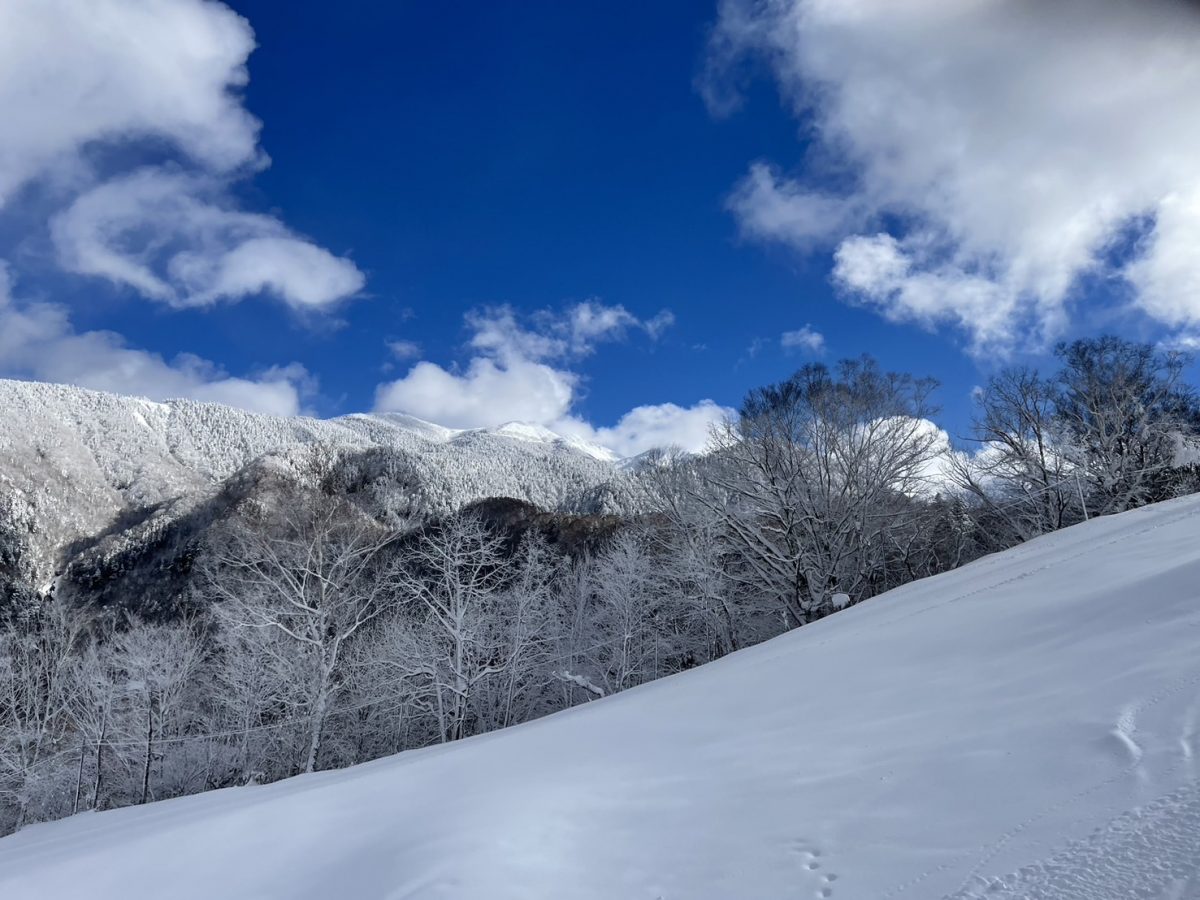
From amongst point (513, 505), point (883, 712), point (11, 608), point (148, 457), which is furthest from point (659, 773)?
point (148, 457)

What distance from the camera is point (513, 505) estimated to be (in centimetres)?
7431

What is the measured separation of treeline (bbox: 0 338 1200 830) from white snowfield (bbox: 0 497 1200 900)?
11472mm

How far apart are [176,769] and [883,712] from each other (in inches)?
1260

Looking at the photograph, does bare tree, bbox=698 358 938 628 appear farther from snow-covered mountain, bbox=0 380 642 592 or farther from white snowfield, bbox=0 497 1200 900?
snow-covered mountain, bbox=0 380 642 592

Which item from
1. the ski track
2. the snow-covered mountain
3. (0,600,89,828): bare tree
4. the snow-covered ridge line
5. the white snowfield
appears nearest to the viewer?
the ski track

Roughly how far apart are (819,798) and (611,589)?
2477 centimetres

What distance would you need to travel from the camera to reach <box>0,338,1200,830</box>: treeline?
2045 cm

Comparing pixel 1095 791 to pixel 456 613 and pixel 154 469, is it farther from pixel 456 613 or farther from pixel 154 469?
pixel 154 469

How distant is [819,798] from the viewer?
3422mm

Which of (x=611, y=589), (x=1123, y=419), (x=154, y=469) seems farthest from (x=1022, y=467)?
(x=154, y=469)

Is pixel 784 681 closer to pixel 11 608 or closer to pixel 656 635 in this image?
pixel 656 635

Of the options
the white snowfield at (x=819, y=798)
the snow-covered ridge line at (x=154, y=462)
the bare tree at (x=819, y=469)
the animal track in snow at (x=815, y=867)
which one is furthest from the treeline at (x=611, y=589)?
the snow-covered ridge line at (x=154, y=462)

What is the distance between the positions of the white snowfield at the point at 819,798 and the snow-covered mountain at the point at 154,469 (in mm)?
60258

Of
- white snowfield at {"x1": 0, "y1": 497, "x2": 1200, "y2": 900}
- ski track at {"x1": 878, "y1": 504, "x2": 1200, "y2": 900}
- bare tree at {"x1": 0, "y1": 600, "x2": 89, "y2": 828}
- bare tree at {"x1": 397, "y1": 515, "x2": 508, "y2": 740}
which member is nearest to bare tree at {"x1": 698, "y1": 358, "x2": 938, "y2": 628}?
bare tree at {"x1": 397, "y1": 515, "x2": 508, "y2": 740}
